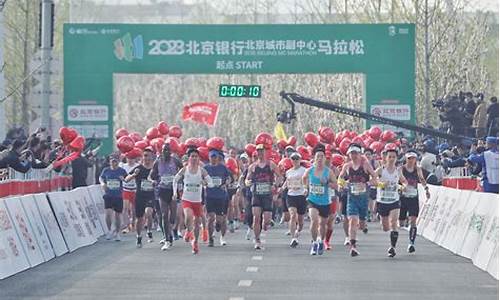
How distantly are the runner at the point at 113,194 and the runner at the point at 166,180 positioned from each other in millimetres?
2216

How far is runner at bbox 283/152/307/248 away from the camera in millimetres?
29125

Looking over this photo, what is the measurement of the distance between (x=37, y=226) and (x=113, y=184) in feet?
21.5

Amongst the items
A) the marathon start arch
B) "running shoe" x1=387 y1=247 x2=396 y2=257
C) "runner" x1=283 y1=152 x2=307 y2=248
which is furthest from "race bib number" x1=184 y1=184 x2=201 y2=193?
the marathon start arch

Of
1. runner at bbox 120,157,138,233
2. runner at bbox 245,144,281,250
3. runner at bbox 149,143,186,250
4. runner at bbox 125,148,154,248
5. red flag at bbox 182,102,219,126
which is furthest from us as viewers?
red flag at bbox 182,102,219,126

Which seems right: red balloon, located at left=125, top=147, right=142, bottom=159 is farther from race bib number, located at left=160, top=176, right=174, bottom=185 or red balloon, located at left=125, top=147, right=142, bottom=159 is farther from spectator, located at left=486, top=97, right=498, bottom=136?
spectator, located at left=486, top=97, right=498, bottom=136

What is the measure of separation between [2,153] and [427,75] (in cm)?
2643

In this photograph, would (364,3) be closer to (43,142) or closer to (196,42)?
(196,42)

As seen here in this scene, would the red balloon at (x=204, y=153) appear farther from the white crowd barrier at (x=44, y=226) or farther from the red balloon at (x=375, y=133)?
the red balloon at (x=375, y=133)

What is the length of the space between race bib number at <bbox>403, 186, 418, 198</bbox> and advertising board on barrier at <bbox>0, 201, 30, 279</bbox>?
6.89 meters

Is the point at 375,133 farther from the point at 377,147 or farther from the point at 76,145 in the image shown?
the point at 76,145

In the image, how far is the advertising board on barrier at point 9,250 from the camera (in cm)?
2184

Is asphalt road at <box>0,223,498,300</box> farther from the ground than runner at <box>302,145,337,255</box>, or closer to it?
closer to it

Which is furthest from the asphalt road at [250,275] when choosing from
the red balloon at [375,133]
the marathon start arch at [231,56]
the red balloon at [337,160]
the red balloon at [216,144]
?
the marathon start arch at [231,56]

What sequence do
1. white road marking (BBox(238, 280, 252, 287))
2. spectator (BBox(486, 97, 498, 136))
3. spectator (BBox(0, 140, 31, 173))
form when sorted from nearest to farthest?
white road marking (BBox(238, 280, 252, 287)), spectator (BBox(0, 140, 31, 173)), spectator (BBox(486, 97, 498, 136))
